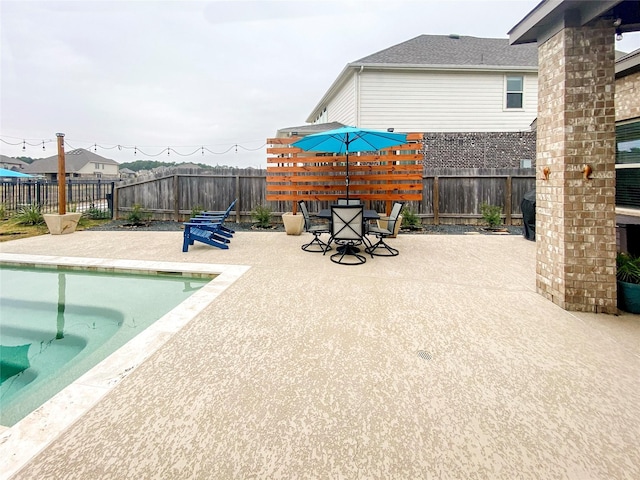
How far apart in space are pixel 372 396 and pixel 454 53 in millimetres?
14990

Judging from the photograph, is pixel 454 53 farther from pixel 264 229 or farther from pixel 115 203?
pixel 115 203

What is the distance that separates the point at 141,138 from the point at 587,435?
3300 cm

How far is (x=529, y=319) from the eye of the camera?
3338 millimetres

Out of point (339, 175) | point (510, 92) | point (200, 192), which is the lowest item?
point (200, 192)

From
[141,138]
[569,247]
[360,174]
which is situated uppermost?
[141,138]

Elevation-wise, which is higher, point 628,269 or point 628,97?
point 628,97

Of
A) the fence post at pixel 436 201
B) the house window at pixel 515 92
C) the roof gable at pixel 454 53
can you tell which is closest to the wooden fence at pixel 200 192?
the fence post at pixel 436 201

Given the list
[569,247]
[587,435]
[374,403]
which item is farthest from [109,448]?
[569,247]

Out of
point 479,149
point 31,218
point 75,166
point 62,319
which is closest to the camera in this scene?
point 62,319

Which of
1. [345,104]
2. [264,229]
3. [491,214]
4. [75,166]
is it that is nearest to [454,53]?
[345,104]

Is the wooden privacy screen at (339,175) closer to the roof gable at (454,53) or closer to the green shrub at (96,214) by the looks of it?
the roof gable at (454,53)

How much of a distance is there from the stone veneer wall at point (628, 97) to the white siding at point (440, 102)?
8110mm

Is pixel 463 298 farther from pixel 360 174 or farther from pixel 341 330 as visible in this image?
pixel 360 174

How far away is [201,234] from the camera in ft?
22.1
